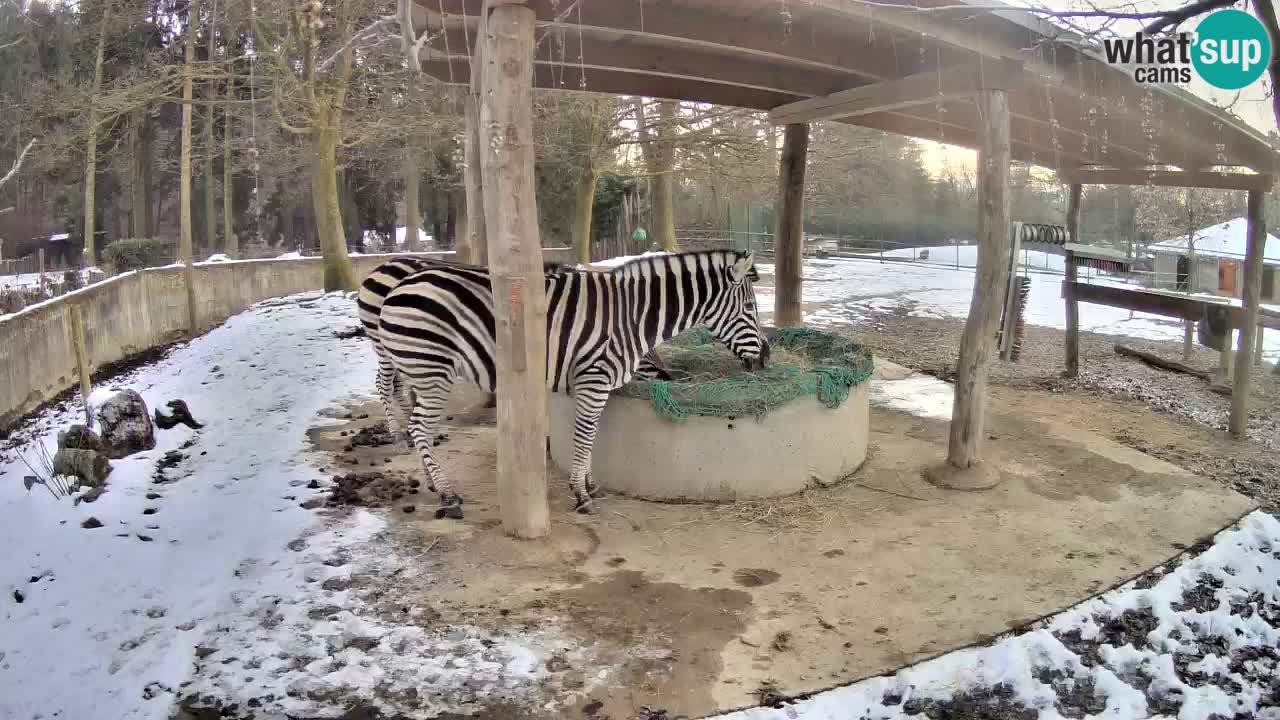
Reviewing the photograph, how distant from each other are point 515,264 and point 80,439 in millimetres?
4201

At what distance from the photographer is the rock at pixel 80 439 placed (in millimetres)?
6352

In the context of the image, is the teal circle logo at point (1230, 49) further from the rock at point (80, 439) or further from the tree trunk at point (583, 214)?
the tree trunk at point (583, 214)

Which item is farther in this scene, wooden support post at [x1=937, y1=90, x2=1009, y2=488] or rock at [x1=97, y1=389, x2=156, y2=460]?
rock at [x1=97, y1=389, x2=156, y2=460]

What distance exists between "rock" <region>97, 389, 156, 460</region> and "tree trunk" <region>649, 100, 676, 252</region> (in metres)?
9.51

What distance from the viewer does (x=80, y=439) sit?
645cm

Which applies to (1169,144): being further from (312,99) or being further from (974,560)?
(312,99)

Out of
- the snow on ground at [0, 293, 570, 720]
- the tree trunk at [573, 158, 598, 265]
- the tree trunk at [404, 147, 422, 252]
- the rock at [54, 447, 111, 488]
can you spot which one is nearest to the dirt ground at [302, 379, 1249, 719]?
the snow on ground at [0, 293, 570, 720]

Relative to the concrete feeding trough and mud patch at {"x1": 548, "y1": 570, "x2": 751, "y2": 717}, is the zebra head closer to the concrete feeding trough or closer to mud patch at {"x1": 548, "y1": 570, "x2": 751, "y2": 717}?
the concrete feeding trough

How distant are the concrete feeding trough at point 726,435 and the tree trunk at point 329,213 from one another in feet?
40.1

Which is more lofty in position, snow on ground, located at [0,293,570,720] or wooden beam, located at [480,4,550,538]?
wooden beam, located at [480,4,550,538]

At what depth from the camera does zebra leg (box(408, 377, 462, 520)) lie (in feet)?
18.8

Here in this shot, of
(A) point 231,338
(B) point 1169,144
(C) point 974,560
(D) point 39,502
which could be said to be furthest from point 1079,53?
(A) point 231,338

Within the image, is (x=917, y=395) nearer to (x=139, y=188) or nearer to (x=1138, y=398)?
(x=1138, y=398)

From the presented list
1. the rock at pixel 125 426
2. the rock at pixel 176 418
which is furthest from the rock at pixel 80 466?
the rock at pixel 176 418
